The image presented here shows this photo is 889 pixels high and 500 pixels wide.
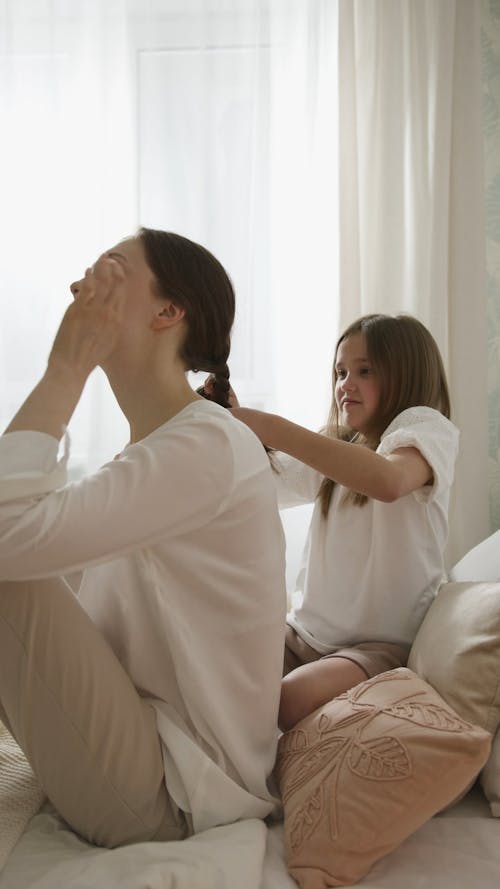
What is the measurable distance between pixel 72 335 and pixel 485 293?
191 centimetres

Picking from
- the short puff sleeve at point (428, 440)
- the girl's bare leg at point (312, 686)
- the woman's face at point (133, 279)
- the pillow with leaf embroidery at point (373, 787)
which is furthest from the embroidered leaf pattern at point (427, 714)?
the woman's face at point (133, 279)

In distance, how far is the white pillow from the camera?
64.9 inches

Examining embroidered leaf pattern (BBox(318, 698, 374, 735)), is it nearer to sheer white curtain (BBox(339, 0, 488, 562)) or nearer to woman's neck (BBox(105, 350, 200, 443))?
woman's neck (BBox(105, 350, 200, 443))

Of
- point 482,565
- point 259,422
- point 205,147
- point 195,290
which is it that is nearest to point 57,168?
point 205,147

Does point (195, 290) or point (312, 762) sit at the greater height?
point (195, 290)

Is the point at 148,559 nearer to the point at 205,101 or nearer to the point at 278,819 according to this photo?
the point at 278,819

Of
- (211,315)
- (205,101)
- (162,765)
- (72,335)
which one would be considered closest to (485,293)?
(205,101)

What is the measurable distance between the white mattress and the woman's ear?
717 mm

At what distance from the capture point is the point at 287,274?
2.86 m

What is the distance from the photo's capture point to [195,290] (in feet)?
4.41

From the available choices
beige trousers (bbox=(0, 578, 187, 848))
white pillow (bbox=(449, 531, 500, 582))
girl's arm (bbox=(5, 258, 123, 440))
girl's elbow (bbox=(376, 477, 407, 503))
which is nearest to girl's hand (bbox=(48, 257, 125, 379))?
girl's arm (bbox=(5, 258, 123, 440))

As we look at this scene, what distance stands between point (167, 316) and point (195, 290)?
0.07 metres

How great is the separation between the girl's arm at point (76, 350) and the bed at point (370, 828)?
526 millimetres

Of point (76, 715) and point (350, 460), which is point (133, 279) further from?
point (76, 715)
